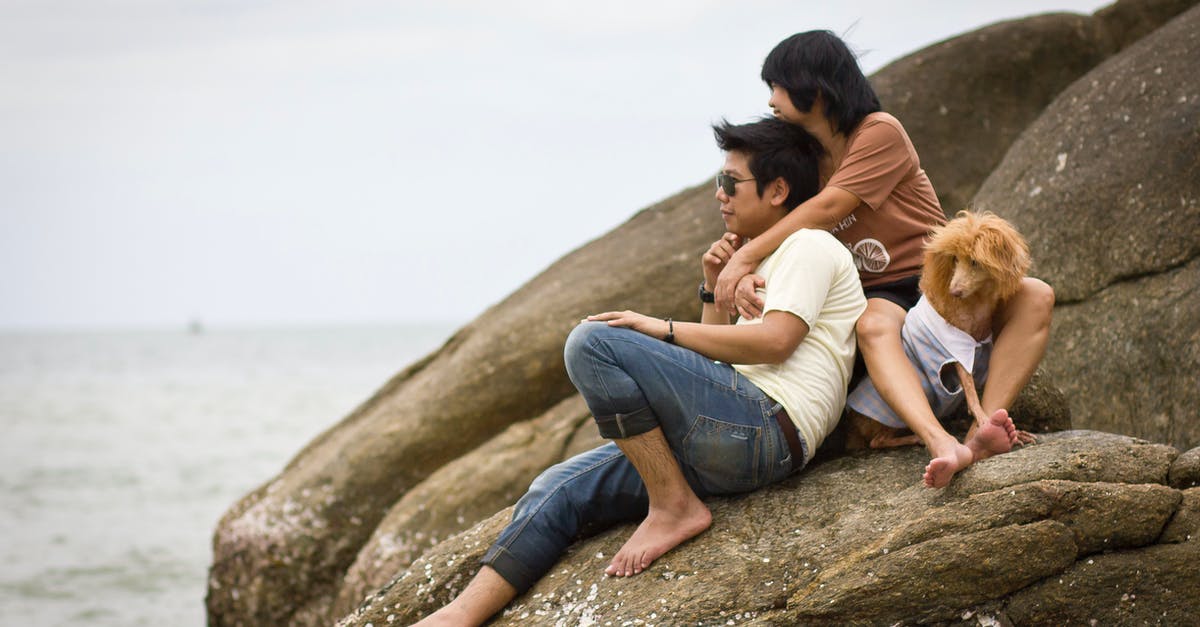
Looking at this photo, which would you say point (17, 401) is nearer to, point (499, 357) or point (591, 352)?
point (499, 357)

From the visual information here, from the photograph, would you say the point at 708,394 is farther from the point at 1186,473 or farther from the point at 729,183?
the point at 1186,473

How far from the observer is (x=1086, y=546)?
3.67 meters

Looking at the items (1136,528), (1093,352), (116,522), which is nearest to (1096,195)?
(1093,352)

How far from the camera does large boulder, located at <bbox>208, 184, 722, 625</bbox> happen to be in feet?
25.8

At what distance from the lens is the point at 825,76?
14.8 feet

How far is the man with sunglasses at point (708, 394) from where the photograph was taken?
157 inches

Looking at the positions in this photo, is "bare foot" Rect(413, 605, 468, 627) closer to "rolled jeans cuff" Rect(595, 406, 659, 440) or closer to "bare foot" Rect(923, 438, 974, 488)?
"rolled jeans cuff" Rect(595, 406, 659, 440)

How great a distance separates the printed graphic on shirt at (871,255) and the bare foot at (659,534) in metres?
1.21

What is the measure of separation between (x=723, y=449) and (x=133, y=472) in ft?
70.8

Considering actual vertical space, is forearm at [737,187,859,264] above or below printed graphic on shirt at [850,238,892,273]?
above

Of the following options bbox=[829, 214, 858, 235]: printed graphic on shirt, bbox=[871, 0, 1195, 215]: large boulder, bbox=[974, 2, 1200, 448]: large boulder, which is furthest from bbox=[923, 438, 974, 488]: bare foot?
bbox=[871, 0, 1195, 215]: large boulder

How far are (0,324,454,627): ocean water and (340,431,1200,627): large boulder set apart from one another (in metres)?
9.43

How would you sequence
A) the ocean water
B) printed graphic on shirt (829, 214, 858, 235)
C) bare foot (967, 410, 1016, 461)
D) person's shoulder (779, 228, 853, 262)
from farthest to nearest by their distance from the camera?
the ocean water → printed graphic on shirt (829, 214, 858, 235) → person's shoulder (779, 228, 853, 262) → bare foot (967, 410, 1016, 461)

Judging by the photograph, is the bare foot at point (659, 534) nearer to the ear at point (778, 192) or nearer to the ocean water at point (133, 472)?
the ear at point (778, 192)
